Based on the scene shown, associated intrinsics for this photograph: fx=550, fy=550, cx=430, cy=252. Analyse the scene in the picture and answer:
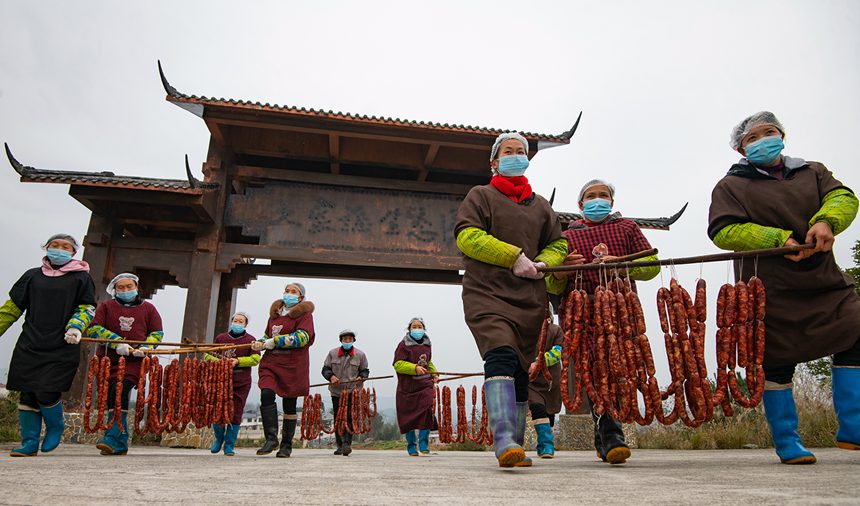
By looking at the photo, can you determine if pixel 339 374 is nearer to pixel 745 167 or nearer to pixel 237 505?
pixel 745 167

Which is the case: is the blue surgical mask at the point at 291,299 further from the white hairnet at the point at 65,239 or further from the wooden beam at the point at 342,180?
the wooden beam at the point at 342,180

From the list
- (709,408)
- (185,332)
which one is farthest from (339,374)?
(709,408)

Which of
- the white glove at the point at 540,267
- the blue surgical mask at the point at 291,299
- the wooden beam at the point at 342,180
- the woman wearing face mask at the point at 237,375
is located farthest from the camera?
the wooden beam at the point at 342,180

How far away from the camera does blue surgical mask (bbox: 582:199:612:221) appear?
4.49 metres

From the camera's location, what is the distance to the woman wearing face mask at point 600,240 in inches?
156

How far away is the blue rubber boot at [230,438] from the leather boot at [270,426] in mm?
672

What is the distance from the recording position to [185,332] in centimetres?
963

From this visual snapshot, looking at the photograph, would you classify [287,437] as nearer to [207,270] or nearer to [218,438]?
[218,438]

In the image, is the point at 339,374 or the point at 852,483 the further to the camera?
the point at 339,374

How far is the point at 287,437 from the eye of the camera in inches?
249

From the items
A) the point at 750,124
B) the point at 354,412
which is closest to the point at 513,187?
the point at 750,124

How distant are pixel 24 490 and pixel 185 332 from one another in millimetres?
8214

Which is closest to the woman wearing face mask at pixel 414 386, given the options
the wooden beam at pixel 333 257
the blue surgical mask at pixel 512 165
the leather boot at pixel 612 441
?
the wooden beam at pixel 333 257

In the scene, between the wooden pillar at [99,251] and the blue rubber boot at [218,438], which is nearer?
the blue rubber boot at [218,438]
